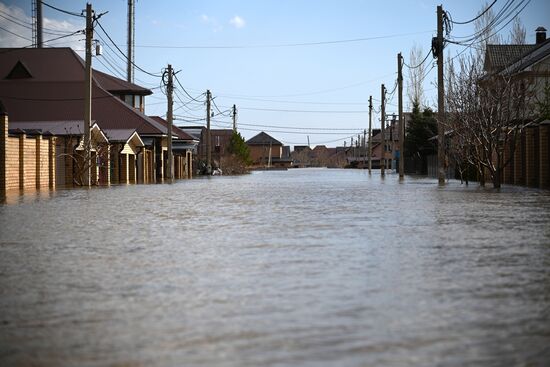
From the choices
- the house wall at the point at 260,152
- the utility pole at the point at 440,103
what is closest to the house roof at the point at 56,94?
the utility pole at the point at 440,103

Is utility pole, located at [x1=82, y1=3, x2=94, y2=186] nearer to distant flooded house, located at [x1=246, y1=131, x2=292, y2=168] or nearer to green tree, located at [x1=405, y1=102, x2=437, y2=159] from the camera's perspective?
green tree, located at [x1=405, y1=102, x2=437, y2=159]

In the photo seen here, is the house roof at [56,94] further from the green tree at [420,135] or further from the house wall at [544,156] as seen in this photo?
the house wall at [544,156]

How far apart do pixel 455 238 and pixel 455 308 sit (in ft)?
18.0

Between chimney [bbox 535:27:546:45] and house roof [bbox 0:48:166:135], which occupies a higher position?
chimney [bbox 535:27:546:45]

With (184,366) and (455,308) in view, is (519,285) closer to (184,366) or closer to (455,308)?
(455,308)

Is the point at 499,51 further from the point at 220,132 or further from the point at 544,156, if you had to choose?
the point at 220,132

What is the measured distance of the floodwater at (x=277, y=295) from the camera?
5062mm

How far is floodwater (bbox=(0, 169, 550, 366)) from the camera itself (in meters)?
5.06

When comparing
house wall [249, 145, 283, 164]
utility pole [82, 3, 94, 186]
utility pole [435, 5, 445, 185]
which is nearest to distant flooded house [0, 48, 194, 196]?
utility pole [82, 3, 94, 186]

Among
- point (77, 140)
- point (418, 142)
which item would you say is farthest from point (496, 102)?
point (418, 142)

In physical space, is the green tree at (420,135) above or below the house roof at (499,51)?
below

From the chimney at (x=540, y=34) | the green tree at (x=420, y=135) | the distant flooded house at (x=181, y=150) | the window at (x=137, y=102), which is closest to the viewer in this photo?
the chimney at (x=540, y=34)

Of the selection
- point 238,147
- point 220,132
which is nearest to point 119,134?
point 238,147

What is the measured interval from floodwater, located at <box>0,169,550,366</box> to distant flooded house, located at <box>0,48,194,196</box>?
30.7 meters
